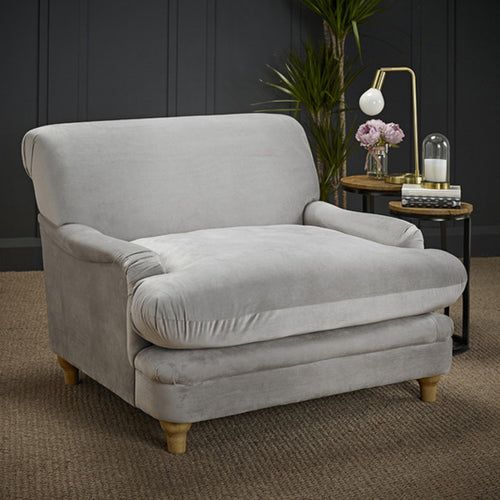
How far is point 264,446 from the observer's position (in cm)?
287

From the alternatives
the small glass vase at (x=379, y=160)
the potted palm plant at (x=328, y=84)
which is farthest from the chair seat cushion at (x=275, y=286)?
the potted palm plant at (x=328, y=84)

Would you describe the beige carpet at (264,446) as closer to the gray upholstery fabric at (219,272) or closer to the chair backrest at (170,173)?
the gray upholstery fabric at (219,272)

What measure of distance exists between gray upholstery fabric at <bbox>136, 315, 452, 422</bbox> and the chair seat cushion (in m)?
0.05

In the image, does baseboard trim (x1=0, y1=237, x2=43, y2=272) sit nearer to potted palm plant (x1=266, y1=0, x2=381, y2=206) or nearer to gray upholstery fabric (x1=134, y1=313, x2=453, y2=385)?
potted palm plant (x1=266, y1=0, x2=381, y2=206)

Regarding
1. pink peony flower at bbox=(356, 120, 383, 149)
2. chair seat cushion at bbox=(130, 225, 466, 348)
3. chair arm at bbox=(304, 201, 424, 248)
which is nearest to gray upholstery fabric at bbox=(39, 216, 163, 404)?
chair seat cushion at bbox=(130, 225, 466, 348)

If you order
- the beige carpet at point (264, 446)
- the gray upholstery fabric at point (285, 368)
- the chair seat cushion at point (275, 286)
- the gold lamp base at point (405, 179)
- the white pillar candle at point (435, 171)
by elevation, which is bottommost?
the beige carpet at point (264, 446)

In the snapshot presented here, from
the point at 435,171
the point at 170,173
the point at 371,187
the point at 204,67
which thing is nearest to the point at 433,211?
the point at 435,171

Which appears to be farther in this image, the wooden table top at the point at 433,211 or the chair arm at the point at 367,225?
the wooden table top at the point at 433,211

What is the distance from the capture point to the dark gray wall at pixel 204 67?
5.09m

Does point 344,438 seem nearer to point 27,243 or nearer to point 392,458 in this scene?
point 392,458

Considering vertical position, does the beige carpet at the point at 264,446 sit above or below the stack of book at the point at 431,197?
below

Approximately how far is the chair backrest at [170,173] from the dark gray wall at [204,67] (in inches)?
65.1

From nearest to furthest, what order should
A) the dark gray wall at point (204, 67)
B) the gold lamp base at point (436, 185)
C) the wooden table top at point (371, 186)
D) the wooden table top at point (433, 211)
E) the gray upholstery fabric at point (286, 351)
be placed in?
1. the gray upholstery fabric at point (286, 351)
2. the wooden table top at point (433, 211)
3. the gold lamp base at point (436, 185)
4. the wooden table top at point (371, 186)
5. the dark gray wall at point (204, 67)

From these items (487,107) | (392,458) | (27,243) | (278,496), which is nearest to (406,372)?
(392,458)
